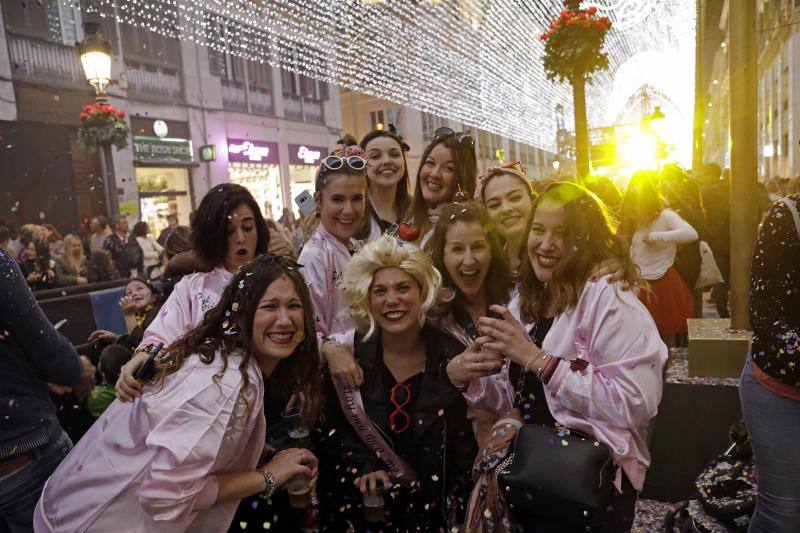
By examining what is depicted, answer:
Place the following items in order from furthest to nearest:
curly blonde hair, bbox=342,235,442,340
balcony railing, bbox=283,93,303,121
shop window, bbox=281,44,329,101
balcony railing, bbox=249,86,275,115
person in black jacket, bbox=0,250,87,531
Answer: balcony railing, bbox=283,93,303,121, shop window, bbox=281,44,329,101, balcony railing, bbox=249,86,275,115, curly blonde hair, bbox=342,235,442,340, person in black jacket, bbox=0,250,87,531

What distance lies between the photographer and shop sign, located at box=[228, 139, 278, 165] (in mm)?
18203

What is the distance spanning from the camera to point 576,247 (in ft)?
6.75

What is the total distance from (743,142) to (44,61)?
46.6ft

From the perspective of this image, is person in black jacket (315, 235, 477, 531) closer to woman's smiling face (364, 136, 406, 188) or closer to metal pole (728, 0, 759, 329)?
woman's smiling face (364, 136, 406, 188)

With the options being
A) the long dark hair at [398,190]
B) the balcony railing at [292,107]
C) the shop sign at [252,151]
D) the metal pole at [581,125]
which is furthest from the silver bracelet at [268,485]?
the balcony railing at [292,107]

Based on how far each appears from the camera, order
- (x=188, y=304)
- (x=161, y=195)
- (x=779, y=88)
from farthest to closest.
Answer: (x=779, y=88)
(x=161, y=195)
(x=188, y=304)

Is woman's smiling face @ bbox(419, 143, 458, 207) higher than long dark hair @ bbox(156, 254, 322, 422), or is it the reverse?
woman's smiling face @ bbox(419, 143, 458, 207)

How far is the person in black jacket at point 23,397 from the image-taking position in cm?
207

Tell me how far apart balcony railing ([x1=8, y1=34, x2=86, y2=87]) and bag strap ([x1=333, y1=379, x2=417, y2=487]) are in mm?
13497

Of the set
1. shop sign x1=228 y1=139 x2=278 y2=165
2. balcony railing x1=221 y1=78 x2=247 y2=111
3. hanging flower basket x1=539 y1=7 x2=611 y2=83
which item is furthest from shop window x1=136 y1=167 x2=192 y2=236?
hanging flower basket x1=539 y1=7 x2=611 y2=83

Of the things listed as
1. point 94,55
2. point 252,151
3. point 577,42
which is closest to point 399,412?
point 577,42

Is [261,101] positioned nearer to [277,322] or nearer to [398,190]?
[398,190]

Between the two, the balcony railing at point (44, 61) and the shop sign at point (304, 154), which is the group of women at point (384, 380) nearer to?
the balcony railing at point (44, 61)

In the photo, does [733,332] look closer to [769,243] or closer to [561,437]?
[769,243]
